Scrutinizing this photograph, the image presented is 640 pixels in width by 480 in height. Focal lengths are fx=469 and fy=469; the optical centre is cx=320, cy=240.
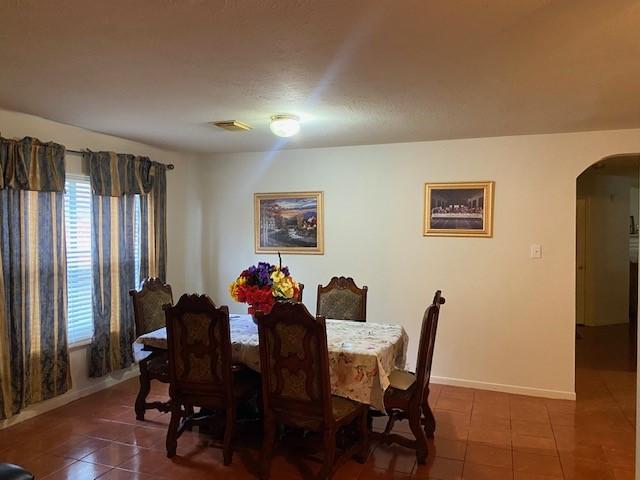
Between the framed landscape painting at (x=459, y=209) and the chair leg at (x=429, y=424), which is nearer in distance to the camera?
the chair leg at (x=429, y=424)

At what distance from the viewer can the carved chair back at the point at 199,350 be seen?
2.75 metres

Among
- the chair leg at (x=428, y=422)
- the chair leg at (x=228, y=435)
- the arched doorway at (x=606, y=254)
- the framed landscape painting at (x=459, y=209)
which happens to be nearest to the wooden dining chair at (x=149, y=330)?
the chair leg at (x=228, y=435)

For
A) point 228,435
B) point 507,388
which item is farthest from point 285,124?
point 507,388

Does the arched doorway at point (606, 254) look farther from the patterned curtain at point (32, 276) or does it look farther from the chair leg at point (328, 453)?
the patterned curtain at point (32, 276)

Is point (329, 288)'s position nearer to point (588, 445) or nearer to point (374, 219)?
point (374, 219)

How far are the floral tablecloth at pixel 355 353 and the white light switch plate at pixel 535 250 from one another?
1564mm

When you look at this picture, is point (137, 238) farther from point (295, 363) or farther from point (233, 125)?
point (295, 363)

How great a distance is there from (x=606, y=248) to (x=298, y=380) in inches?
247

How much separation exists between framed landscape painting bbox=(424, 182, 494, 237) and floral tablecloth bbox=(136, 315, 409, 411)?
1368mm

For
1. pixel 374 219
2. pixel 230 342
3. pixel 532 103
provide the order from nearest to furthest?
pixel 230 342 < pixel 532 103 < pixel 374 219

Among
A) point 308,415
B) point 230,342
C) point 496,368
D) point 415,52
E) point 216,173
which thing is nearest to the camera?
point 415,52

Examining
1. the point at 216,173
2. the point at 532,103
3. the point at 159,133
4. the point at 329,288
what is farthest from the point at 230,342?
the point at 216,173

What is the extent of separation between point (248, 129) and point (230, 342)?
1.87m

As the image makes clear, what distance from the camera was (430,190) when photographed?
14.3ft
